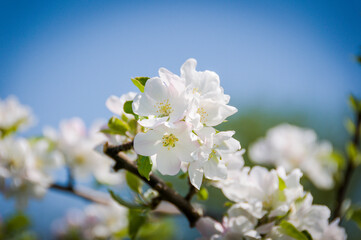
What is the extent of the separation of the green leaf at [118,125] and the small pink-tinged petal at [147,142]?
0.15m

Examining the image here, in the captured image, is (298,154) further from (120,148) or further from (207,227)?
(120,148)

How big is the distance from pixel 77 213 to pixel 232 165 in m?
2.19

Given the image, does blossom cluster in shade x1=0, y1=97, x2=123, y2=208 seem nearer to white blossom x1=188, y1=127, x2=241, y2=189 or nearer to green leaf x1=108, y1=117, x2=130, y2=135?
green leaf x1=108, y1=117, x2=130, y2=135

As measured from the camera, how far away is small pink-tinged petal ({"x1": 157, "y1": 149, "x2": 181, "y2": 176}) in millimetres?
811

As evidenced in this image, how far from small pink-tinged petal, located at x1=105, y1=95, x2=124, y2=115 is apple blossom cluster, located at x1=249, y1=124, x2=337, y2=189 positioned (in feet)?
4.91

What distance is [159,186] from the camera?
3.05ft

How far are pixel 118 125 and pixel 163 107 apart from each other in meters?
0.17

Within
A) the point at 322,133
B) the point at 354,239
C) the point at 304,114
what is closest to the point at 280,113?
the point at 304,114

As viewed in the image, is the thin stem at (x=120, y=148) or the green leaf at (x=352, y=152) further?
the green leaf at (x=352, y=152)

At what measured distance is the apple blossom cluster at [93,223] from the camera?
2.20 meters

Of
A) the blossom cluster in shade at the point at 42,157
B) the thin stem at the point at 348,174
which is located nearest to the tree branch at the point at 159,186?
the blossom cluster in shade at the point at 42,157

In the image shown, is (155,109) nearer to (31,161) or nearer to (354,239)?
(31,161)

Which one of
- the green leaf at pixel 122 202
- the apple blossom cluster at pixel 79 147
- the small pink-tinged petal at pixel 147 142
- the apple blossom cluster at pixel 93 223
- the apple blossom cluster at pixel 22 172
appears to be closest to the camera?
the small pink-tinged petal at pixel 147 142

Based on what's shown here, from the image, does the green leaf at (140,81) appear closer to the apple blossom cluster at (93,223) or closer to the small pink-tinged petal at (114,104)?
the small pink-tinged petal at (114,104)
